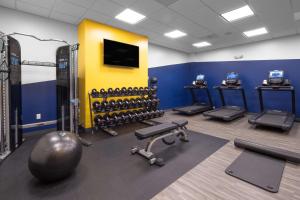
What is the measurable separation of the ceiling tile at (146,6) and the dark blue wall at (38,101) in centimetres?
276

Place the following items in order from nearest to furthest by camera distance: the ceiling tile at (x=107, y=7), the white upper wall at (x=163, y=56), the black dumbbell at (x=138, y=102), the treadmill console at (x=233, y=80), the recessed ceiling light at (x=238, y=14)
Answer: the ceiling tile at (x=107, y=7)
the recessed ceiling light at (x=238, y=14)
the black dumbbell at (x=138, y=102)
the treadmill console at (x=233, y=80)
the white upper wall at (x=163, y=56)

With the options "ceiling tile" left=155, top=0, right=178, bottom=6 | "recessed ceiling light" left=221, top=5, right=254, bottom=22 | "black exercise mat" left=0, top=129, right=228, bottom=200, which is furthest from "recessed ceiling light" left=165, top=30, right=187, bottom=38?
"black exercise mat" left=0, top=129, right=228, bottom=200

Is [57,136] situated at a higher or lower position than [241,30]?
lower

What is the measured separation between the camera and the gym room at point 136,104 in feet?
6.34

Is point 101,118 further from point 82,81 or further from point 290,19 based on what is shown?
point 290,19

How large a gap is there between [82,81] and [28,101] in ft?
4.25

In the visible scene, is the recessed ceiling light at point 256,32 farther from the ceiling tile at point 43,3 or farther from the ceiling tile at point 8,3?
the ceiling tile at point 8,3

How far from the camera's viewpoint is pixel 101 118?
407cm

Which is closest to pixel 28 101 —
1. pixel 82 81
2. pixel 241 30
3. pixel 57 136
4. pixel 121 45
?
pixel 82 81

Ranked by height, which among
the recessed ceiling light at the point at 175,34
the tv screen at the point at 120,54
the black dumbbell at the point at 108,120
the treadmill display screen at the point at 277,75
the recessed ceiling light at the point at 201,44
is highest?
the recessed ceiling light at the point at 201,44

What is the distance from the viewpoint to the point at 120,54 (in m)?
4.64

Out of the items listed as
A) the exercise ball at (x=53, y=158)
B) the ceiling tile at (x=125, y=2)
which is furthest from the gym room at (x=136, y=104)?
→ the ceiling tile at (x=125, y=2)

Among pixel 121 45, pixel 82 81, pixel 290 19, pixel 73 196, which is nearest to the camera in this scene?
pixel 73 196

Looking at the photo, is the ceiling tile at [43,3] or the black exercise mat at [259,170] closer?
the black exercise mat at [259,170]
